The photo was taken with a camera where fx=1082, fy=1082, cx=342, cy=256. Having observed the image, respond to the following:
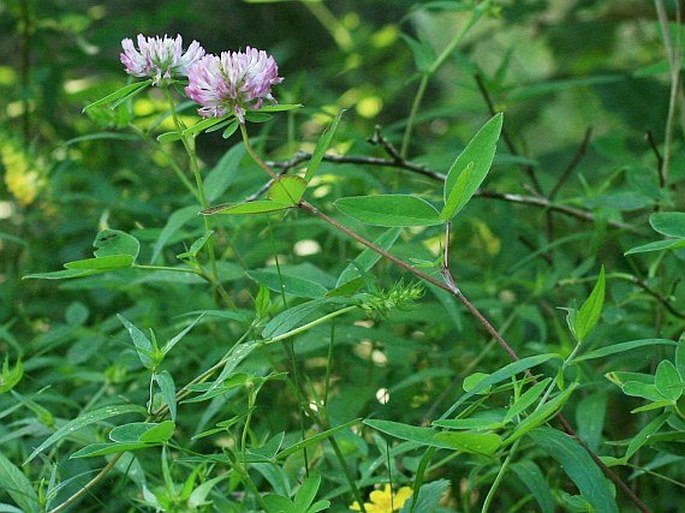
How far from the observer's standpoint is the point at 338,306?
2.52 ft

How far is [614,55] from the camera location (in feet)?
7.54

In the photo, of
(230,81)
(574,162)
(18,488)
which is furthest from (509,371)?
(574,162)

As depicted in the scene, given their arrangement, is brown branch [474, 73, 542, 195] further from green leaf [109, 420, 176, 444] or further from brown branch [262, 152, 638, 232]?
green leaf [109, 420, 176, 444]

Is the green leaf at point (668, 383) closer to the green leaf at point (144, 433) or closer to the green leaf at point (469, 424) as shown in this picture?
the green leaf at point (469, 424)

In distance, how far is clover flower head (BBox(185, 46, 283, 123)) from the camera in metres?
0.63

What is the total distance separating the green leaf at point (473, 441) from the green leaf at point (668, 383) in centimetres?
11

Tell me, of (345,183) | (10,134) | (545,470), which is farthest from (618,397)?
(10,134)

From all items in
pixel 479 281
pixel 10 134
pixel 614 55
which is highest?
pixel 10 134

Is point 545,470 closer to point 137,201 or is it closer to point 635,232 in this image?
point 635,232

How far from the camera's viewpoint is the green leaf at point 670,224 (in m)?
0.68

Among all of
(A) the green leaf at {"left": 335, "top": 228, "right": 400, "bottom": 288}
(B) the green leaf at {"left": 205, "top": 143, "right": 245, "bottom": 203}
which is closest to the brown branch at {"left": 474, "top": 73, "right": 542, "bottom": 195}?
(B) the green leaf at {"left": 205, "top": 143, "right": 245, "bottom": 203}

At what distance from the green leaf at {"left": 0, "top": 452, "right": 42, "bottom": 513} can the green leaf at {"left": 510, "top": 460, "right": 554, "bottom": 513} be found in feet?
1.03

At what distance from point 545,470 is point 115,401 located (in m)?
0.40

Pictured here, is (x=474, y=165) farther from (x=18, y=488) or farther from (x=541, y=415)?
(x=18, y=488)
